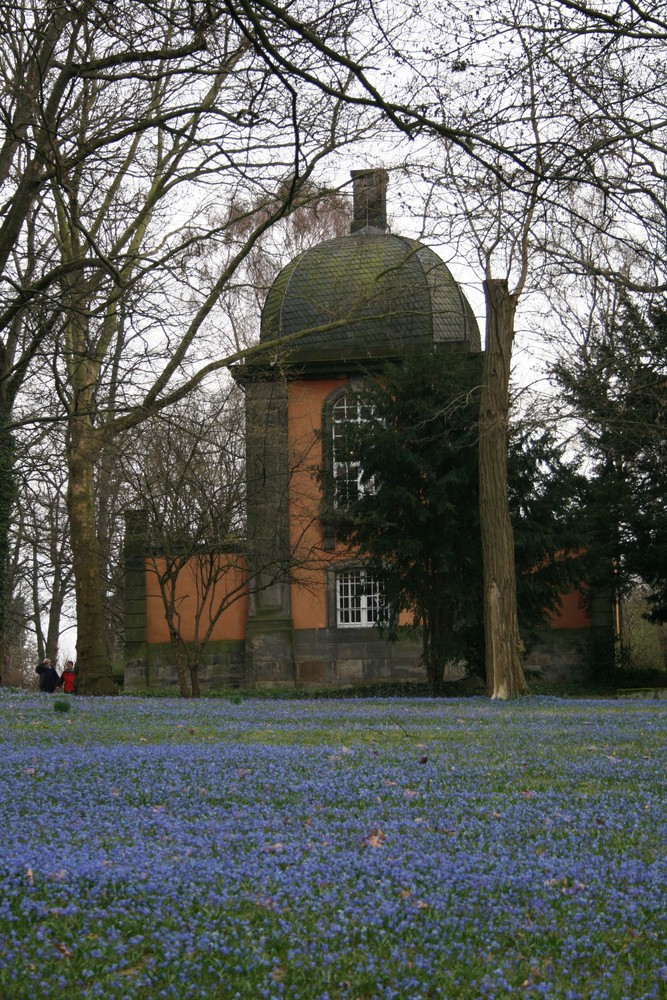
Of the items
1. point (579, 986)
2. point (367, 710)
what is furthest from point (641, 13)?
point (367, 710)

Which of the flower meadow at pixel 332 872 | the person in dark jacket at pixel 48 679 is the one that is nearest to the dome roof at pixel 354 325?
the person in dark jacket at pixel 48 679

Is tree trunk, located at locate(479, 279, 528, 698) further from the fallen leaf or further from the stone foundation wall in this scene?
the stone foundation wall

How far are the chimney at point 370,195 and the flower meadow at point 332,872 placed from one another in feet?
35.9

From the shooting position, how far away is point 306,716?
1585 cm

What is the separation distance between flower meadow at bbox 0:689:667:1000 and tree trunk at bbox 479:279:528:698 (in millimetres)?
10935

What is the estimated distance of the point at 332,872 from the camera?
5.66 metres

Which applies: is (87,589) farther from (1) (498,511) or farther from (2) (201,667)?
(2) (201,667)

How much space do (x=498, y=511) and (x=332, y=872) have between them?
16905mm

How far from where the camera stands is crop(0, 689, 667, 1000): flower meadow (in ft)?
14.1

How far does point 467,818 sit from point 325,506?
23.2 metres

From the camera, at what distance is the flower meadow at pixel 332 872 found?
4309mm

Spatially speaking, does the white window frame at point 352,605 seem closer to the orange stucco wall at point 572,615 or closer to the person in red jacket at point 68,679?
the orange stucco wall at point 572,615

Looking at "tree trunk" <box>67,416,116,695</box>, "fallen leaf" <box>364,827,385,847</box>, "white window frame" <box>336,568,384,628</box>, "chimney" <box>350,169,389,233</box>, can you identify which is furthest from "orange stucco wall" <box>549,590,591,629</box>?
"fallen leaf" <box>364,827,385,847</box>

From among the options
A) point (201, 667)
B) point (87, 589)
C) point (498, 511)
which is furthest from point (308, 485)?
point (498, 511)
